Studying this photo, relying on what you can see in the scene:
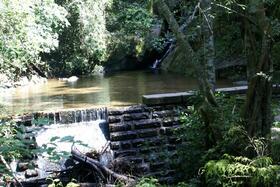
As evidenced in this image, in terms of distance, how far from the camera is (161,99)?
8688mm

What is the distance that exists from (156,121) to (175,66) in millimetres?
9632

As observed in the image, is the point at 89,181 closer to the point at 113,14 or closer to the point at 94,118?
the point at 94,118

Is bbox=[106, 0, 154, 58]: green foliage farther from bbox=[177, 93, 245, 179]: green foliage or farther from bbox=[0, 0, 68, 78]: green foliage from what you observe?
bbox=[177, 93, 245, 179]: green foliage

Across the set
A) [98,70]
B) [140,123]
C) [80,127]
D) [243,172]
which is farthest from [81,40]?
[243,172]

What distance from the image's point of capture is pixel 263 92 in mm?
4246

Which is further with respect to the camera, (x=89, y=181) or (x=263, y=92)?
(x=89, y=181)

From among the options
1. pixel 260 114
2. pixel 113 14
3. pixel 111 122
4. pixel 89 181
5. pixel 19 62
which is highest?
pixel 113 14

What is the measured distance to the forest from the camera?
4.14 meters

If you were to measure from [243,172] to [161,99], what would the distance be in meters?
4.77

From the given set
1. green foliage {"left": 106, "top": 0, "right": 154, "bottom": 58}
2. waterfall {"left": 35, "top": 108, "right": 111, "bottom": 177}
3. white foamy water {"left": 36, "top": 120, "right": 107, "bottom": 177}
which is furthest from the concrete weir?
green foliage {"left": 106, "top": 0, "right": 154, "bottom": 58}

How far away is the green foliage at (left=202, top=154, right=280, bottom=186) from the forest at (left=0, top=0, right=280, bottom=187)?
10 mm

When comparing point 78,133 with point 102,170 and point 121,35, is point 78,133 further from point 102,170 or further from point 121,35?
point 121,35

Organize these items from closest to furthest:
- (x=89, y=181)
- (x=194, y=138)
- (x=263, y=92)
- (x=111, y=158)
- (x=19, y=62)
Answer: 1. (x=263, y=92)
2. (x=194, y=138)
3. (x=89, y=181)
4. (x=111, y=158)
5. (x=19, y=62)

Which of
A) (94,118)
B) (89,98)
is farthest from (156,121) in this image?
(89,98)
